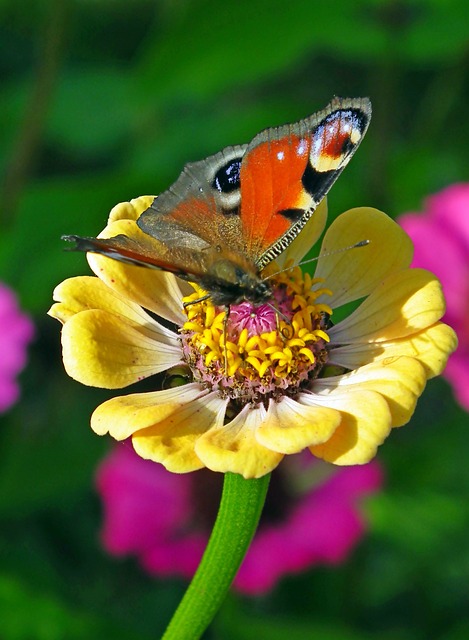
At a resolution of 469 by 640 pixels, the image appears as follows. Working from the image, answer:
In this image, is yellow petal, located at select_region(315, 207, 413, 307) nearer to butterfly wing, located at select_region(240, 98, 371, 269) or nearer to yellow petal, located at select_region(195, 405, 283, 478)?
butterfly wing, located at select_region(240, 98, 371, 269)

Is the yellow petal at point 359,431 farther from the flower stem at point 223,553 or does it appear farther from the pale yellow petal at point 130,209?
the pale yellow petal at point 130,209

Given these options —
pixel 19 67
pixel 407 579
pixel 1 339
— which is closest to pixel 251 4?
pixel 1 339

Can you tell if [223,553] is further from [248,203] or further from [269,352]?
[248,203]

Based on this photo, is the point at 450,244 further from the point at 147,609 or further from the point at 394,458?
the point at 147,609

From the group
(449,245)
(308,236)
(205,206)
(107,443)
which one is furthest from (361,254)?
(107,443)

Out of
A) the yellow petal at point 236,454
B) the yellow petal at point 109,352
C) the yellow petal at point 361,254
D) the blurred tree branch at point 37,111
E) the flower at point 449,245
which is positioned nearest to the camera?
the yellow petal at point 236,454

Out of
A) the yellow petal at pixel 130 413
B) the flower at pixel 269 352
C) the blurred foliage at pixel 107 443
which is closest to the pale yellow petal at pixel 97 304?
the flower at pixel 269 352
